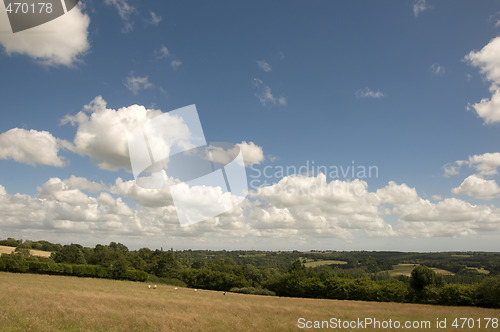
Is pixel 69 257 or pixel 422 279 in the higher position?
pixel 422 279

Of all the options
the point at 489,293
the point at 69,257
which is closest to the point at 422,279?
the point at 489,293

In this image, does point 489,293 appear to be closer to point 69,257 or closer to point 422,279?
point 422,279

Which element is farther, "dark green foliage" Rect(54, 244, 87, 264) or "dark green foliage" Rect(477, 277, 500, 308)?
"dark green foliage" Rect(54, 244, 87, 264)

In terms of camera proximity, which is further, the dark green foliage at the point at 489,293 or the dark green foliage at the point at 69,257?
the dark green foliage at the point at 69,257

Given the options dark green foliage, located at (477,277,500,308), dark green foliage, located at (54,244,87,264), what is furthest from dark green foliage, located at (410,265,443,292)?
dark green foliage, located at (54,244,87,264)

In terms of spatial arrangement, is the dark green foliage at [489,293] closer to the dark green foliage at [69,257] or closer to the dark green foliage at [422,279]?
the dark green foliage at [422,279]

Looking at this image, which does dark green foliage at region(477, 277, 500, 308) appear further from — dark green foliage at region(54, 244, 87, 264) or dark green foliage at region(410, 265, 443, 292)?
dark green foliage at region(54, 244, 87, 264)

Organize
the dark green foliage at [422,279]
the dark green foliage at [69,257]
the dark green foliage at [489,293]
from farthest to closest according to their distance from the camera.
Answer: the dark green foliage at [69,257] < the dark green foliage at [422,279] < the dark green foliage at [489,293]

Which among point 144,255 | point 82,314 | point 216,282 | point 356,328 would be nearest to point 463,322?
point 356,328

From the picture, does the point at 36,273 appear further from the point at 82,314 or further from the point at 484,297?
the point at 484,297

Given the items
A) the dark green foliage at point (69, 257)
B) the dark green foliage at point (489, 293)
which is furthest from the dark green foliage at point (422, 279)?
the dark green foliage at point (69, 257)

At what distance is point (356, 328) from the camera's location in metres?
23.1

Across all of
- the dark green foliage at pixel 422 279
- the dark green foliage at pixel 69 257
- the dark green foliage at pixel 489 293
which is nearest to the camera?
the dark green foliage at pixel 489 293

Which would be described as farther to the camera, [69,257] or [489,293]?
[69,257]
